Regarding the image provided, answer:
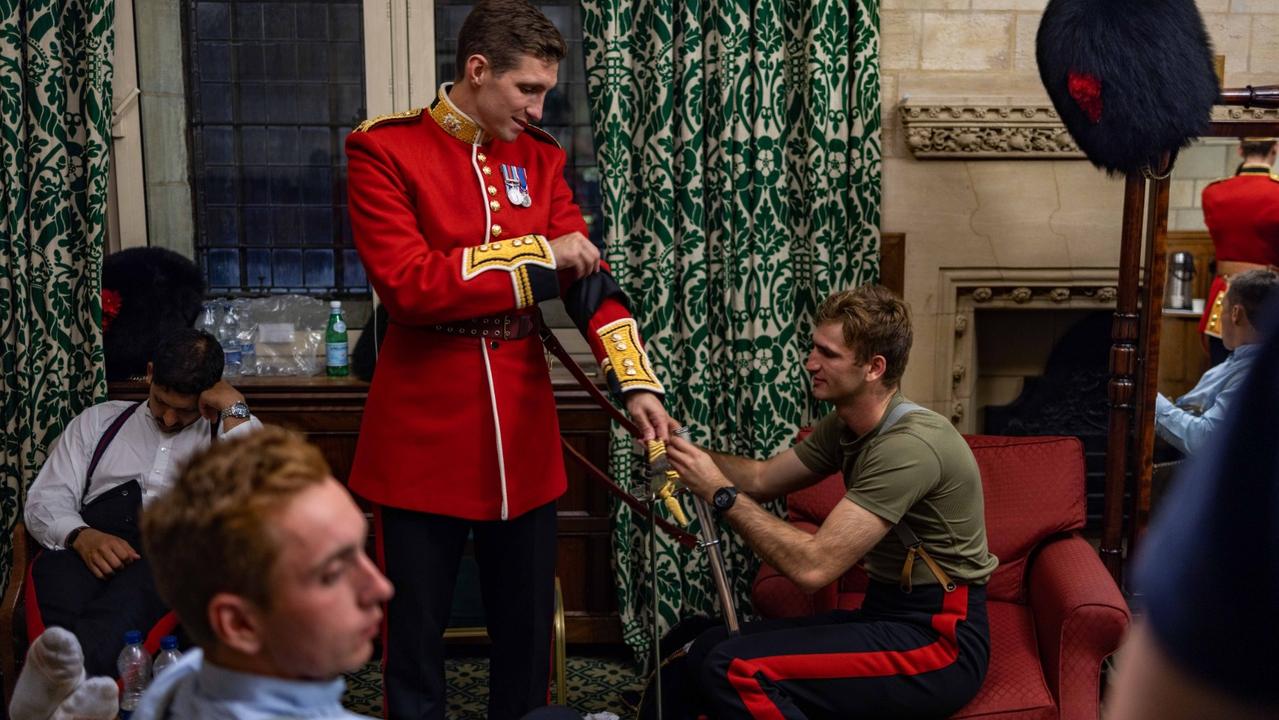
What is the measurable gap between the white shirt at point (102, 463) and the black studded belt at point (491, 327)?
2.55 ft

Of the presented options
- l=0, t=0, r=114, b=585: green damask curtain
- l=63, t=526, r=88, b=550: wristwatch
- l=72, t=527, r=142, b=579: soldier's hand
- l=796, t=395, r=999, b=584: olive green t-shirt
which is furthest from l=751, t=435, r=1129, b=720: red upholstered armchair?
l=0, t=0, r=114, b=585: green damask curtain

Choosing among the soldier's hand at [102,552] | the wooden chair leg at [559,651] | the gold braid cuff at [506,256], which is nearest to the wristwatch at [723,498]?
the gold braid cuff at [506,256]

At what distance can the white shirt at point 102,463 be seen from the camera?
2.61 m

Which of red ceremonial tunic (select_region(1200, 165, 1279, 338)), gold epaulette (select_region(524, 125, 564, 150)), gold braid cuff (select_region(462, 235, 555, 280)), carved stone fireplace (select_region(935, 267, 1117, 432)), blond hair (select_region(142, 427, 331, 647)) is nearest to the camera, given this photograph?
blond hair (select_region(142, 427, 331, 647))

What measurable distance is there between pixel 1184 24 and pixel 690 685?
1684mm

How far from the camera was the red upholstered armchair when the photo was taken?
2199mm

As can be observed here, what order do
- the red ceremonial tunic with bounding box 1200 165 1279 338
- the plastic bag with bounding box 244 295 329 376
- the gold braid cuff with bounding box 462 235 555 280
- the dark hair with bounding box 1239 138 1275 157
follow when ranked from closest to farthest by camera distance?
the gold braid cuff with bounding box 462 235 555 280 → the red ceremonial tunic with bounding box 1200 165 1279 338 → the dark hair with bounding box 1239 138 1275 157 → the plastic bag with bounding box 244 295 329 376

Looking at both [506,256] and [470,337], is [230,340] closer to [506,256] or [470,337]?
[470,337]

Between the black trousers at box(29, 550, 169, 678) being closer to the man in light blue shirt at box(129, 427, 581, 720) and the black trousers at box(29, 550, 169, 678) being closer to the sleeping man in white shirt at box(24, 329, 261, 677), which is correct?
the sleeping man in white shirt at box(24, 329, 261, 677)

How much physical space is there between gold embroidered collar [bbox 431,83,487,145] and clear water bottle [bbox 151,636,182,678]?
117 centimetres

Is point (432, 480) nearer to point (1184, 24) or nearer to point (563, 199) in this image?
point (563, 199)

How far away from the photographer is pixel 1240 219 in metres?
2.97

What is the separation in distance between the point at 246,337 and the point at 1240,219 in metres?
2.66

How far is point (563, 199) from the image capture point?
2.20 metres
